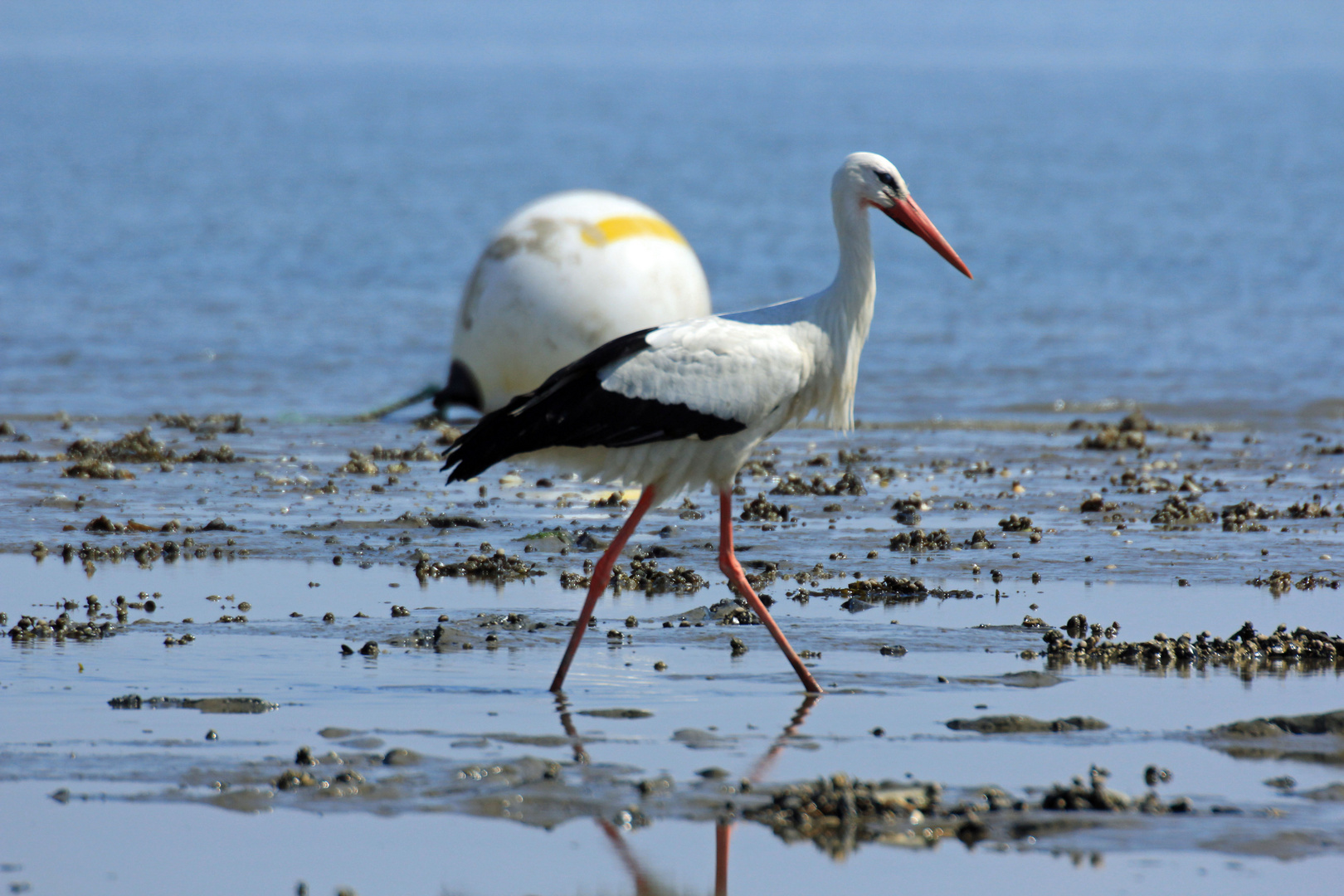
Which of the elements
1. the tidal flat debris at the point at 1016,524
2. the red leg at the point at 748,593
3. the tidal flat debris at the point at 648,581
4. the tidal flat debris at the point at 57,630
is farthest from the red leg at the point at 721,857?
the tidal flat debris at the point at 1016,524

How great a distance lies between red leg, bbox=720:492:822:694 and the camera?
6.48 metres

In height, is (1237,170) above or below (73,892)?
above

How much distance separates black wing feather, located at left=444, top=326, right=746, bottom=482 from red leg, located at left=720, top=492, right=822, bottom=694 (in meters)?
0.45

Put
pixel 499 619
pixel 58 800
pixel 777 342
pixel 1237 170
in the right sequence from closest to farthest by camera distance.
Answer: pixel 58 800
pixel 777 342
pixel 499 619
pixel 1237 170

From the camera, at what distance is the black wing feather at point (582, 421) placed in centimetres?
680

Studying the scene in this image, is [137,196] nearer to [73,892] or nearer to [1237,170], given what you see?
[1237,170]

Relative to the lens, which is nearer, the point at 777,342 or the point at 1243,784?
the point at 1243,784

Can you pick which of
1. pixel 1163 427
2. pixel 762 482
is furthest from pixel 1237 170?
pixel 762 482

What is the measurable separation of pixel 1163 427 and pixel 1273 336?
7233 mm

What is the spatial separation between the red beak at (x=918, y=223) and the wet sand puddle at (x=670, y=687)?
1518mm

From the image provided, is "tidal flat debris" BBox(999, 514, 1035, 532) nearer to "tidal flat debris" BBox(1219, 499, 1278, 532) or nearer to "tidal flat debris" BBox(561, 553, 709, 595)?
"tidal flat debris" BBox(1219, 499, 1278, 532)

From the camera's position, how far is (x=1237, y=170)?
5625cm

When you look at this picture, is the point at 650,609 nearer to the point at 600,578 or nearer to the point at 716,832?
the point at 600,578

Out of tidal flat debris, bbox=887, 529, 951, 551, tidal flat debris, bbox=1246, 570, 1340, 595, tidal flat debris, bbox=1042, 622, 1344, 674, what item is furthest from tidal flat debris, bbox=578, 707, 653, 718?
tidal flat debris, bbox=1246, 570, 1340, 595
